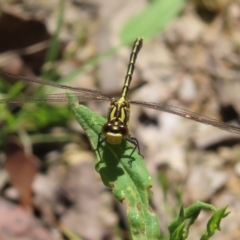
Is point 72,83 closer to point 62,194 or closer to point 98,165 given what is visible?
point 62,194

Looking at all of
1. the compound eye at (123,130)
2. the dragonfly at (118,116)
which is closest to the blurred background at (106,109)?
the dragonfly at (118,116)

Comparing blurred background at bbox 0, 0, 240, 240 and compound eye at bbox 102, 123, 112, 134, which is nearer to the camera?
compound eye at bbox 102, 123, 112, 134

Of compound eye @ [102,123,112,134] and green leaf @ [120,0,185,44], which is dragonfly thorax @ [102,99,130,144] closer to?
compound eye @ [102,123,112,134]

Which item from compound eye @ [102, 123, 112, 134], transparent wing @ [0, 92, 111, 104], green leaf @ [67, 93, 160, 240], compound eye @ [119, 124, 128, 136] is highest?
transparent wing @ [0, 92, 111, 104]

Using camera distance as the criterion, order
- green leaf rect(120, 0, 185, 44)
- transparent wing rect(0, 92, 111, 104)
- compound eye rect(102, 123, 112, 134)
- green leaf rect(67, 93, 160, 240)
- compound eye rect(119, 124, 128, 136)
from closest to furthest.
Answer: green leaf rect(67, 93, 160, 240) < compound eye rect(102, 123, 112, 134) < compound eye rect(119, 124, 128, 136) < transparent wing rect(0, 92, 111, 104) < green leaf rect(120, 0, 185, 44)

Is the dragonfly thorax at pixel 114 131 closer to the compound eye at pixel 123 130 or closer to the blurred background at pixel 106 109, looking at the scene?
the compound eye at pixel 123 130

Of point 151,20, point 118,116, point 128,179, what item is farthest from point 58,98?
point 151,20

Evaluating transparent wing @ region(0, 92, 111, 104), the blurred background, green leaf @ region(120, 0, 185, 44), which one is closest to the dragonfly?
transparent wing @ region(0, 92, 111, 104)

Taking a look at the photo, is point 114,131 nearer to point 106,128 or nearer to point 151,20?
point 106,128
